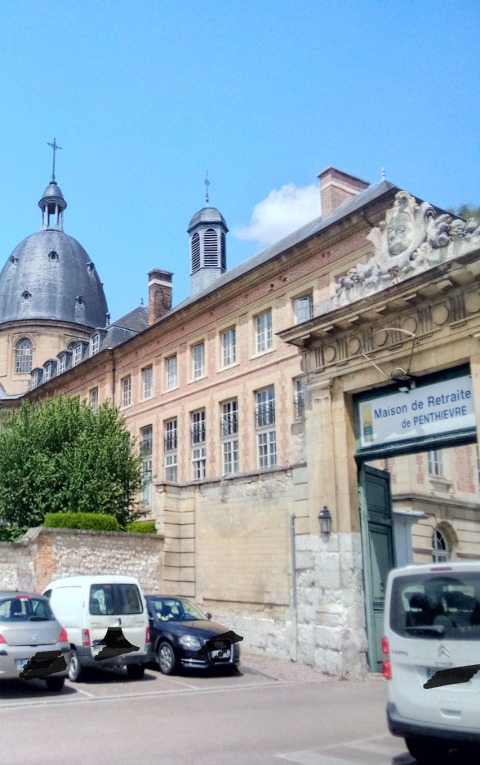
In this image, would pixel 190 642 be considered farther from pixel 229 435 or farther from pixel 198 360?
pixel 198 360

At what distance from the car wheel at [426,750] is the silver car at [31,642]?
548cm

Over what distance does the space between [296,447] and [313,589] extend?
9.18 ft

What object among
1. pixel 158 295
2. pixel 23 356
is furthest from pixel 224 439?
pixel 23 356

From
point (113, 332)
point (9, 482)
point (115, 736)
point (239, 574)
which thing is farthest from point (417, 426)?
point (113, 332)

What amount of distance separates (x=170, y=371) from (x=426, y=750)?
2510 cm

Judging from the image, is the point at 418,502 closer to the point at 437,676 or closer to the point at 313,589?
the point at 313,589

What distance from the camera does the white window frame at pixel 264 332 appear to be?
2583 cm

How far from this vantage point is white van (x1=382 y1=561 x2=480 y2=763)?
20.6ft

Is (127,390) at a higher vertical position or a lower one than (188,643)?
Answer: higher

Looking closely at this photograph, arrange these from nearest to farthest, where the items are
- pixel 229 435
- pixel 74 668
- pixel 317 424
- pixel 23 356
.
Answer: pixel 74 668 → pixel 317 424 → pixel 229 435 → pixel 23 356

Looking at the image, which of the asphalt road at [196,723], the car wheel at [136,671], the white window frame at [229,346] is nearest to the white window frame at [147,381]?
the white window frame at [229,346]

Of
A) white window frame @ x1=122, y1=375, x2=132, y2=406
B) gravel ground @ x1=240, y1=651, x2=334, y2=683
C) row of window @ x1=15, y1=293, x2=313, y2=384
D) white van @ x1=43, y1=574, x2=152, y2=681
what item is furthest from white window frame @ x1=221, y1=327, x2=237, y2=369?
white van @ x1=43, y1=574, x2=152, y2=681

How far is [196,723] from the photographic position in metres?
8.52

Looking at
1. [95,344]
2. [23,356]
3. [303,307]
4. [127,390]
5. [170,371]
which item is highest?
[23,356]
